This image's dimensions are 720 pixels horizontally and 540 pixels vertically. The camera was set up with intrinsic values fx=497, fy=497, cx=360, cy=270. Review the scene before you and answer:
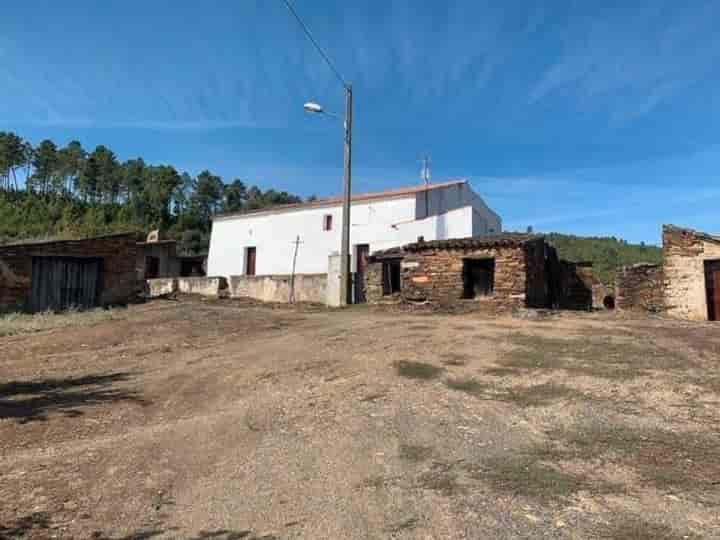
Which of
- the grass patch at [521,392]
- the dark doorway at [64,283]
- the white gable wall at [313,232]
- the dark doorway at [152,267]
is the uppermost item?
the white gable wall at [313,232]

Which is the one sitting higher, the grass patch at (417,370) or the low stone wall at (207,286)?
the low stone wall at (207,286)

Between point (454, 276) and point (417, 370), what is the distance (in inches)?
345

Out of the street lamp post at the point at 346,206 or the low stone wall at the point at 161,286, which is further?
the low stone wall at the point at 161,286

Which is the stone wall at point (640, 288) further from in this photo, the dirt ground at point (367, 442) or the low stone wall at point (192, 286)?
the low stone wall at point (192, 286)

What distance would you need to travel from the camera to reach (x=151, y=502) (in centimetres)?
333

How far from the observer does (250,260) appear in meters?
32.1

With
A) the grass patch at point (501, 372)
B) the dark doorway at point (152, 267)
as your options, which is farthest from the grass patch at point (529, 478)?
the dark doorway at point (152, 267)

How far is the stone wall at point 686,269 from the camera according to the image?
15266 millimetres

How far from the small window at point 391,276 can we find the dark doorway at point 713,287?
9.72 m

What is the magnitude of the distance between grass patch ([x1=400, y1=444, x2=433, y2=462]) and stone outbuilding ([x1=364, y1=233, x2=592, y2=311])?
1079cm

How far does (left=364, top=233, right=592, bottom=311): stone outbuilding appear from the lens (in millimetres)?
14461

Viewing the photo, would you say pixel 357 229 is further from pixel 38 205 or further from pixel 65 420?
pixel 38 205

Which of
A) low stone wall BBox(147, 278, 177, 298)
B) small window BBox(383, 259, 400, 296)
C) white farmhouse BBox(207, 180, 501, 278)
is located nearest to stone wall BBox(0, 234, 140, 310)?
low stone wall BBox(147, 278, 177, 298)

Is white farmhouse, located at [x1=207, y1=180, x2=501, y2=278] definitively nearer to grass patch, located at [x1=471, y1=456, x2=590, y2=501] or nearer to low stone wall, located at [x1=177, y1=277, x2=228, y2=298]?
low stone wall, located at [x1=177, y1=277, x2=228, y2=298]
